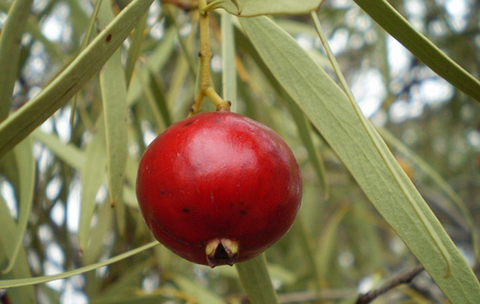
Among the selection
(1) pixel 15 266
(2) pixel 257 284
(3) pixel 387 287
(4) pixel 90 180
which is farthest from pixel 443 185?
(1) pixel 15 266

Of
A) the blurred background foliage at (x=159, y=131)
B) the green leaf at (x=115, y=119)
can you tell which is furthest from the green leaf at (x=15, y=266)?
the green leaf at (x=115, y=119)

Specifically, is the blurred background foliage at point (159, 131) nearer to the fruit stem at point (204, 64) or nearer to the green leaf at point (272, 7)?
the fruit stem at point (204, 64)

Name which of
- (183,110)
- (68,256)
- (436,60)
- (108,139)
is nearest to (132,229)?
(68,256)

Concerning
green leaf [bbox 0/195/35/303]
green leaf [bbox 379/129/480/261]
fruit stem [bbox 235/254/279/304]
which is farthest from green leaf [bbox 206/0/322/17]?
green leaf [bbox 379/129/480/261]

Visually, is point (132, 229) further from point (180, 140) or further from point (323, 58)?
point (180, 140)

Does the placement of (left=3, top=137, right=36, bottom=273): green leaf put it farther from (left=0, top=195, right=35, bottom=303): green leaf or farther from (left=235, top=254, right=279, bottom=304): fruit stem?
(left=235, top=254, right=279, bottom=304): fruit stem

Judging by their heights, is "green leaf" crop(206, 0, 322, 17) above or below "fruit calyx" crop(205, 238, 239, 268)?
above
